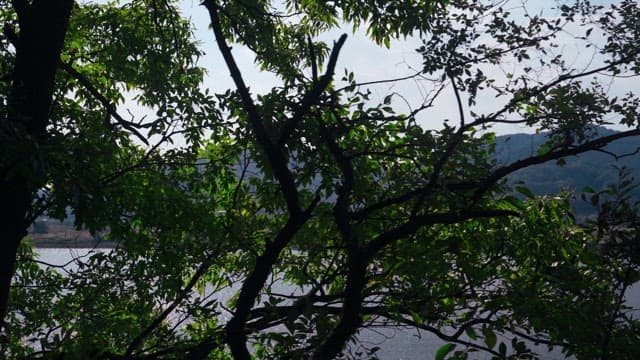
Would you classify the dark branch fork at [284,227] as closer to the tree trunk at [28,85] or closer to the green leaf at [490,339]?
the green leaf at [490,339]

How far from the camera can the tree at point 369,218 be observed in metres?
5.08

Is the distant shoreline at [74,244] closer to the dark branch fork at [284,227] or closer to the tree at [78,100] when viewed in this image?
the tree at [78,100]

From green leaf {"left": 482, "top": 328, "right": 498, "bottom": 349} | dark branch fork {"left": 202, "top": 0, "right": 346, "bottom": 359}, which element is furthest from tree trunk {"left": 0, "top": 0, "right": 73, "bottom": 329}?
green leaf {"left": 482, "top": 328, "right": 498, "bottom": 349}

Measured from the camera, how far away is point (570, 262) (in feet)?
19.5

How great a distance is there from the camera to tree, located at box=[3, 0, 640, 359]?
5078 mm

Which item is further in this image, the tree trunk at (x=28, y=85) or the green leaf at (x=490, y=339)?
the tree trunk at (x=28, y=85)

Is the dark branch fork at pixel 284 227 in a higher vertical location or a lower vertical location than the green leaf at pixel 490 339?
higher

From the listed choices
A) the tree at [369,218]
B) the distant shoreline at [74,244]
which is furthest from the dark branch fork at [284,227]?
the distant shoreline at [74,244]

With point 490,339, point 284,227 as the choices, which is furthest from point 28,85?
point 490,339

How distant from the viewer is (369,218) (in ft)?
18.9

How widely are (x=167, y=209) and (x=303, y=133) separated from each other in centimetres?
315

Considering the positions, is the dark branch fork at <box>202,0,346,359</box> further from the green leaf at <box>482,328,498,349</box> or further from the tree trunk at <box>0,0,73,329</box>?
the tree trunk at <box>0,0,73,329</box>

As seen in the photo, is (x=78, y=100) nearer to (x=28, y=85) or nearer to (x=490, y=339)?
(x=28, y=85)

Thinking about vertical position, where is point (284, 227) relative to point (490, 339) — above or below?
above
